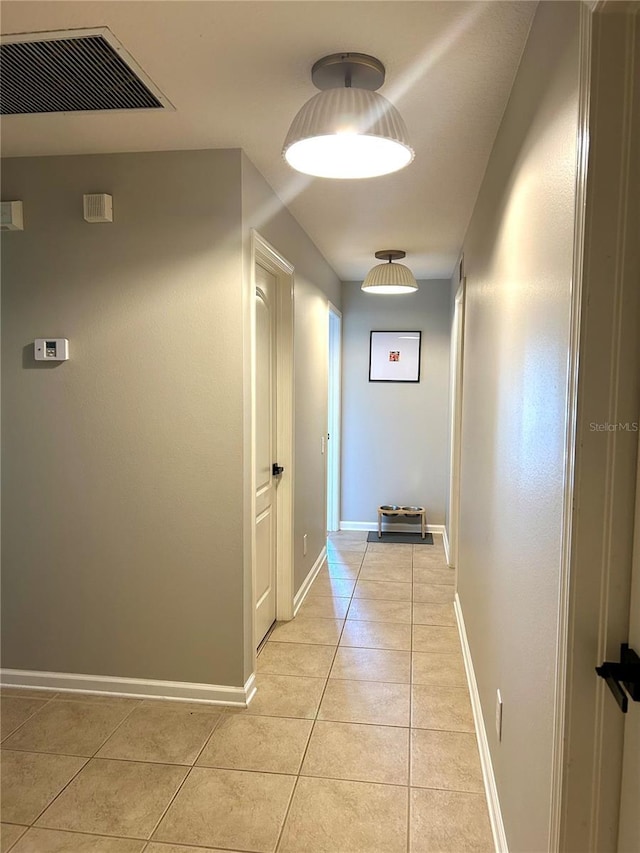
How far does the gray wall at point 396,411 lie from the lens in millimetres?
5703

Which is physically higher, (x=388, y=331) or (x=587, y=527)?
(x=388, y=331)

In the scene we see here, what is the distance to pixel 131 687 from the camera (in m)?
2.75

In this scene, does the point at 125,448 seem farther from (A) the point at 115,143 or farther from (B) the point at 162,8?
(B) the point at 162,8

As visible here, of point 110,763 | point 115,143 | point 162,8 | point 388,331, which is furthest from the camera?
point 388,331

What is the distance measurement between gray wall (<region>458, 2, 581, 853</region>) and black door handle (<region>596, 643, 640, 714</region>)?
0.14 m

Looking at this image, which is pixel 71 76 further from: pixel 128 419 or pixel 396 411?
pixel 396 411

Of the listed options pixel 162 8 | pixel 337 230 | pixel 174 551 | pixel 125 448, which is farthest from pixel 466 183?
pixel 174 551

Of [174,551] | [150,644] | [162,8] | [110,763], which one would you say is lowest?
[110,763]

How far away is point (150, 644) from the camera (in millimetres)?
2727

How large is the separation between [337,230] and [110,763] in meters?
3.13

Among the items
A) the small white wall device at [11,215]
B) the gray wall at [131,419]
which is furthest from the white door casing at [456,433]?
the small white wall device at [11,215]

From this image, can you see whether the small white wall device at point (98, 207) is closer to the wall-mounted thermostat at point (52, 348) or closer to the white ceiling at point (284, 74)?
the white ceiling at point (284, 74)

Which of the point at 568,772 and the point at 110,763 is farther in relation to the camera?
the point at 110,763

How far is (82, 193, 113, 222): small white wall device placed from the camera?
2562 millimetres
